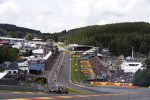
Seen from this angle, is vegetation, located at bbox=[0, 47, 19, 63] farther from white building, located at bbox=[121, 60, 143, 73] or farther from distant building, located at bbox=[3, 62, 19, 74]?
white building, located at bbox=[121, 60, 143, 73]

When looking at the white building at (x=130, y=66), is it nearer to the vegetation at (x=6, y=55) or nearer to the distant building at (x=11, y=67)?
the vegetation at (x=6, y=55)

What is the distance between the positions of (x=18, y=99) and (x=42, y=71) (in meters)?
98.8

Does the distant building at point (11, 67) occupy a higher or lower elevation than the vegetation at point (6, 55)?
lower

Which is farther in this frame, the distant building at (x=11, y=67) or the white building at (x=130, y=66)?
the white building at (x=130, y=66)

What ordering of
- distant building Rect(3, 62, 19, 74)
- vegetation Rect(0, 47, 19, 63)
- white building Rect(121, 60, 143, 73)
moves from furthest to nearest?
white building Rect(121, 60, 143, 73) → vegetation Rect(0, 47, 19, 63) → distant building Rect(3, 62, 19, 74)

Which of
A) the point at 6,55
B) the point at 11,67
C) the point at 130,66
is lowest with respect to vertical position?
the point at 130,66

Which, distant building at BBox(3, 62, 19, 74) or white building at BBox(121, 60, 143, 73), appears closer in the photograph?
distant building at BBox(3, 62, 19, 74)

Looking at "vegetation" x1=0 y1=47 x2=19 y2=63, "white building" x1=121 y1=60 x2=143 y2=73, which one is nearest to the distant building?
"vegetation" x1=0 y1=47 x2=19 y2=63

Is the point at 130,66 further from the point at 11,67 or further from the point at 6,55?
the point at 11,67

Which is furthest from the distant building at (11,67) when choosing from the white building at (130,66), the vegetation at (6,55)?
the white building at (130,66)

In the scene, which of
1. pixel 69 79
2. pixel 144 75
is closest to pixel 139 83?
pixel 144 75

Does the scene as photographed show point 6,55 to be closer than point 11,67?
No

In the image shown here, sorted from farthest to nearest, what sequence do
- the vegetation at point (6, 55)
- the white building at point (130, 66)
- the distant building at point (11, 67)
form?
the white building at point (130, 66), the vegetation at point (6, 55), the distant building at point (11, 67)

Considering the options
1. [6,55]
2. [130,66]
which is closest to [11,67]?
[6,55]
